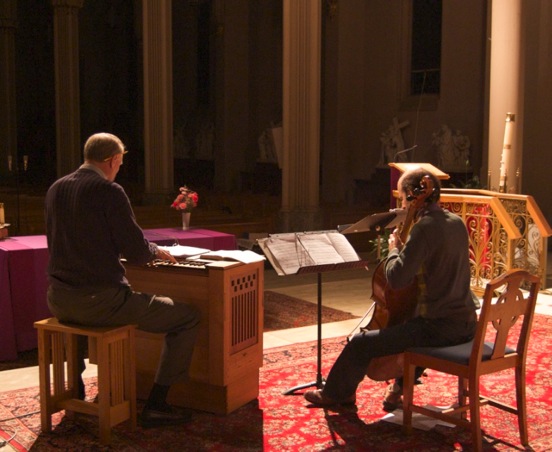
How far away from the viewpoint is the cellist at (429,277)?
4348 millimetres

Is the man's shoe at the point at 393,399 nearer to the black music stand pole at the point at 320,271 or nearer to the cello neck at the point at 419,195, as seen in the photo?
the black music stand pole at the point at 320,271

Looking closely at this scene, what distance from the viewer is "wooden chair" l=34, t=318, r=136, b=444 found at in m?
4.43

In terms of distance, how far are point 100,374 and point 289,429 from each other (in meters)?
1.11

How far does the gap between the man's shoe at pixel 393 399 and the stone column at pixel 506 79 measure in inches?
224

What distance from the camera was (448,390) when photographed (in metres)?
5.48

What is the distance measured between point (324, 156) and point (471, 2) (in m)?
5.04

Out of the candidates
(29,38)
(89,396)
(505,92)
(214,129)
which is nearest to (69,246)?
(89,396)

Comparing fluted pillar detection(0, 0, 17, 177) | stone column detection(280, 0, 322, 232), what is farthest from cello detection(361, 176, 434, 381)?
fluted pillar detection(0, 0, 17, 177)

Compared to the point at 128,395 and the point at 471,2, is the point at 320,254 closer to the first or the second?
the point at 128,395

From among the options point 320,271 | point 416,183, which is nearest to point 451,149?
point 320,271

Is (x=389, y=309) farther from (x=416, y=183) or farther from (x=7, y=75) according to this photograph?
(x=7, y=75)

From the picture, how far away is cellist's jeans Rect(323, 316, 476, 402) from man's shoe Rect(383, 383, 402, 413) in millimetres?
296

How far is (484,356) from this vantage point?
4.35 meters

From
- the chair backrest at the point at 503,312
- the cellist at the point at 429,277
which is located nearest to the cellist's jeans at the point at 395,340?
the cellist at the point at 429,277
